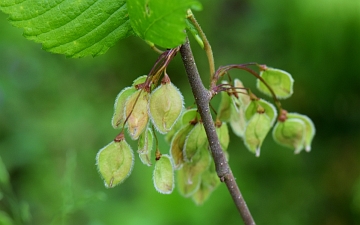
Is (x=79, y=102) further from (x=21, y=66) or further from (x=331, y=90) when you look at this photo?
(x=331, y=90)

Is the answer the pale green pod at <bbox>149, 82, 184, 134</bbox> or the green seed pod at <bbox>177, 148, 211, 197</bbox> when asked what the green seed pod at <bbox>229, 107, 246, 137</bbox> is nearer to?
the green seed pod at <bbox>177, 148, 211, 197</bbox>

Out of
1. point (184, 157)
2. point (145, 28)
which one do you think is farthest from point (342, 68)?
point (145, 28)

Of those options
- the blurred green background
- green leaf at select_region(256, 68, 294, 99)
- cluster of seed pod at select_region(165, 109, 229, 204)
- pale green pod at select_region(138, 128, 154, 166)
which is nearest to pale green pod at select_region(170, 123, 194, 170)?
cluster of seed pod at select_region(165, 109, 229, 204)

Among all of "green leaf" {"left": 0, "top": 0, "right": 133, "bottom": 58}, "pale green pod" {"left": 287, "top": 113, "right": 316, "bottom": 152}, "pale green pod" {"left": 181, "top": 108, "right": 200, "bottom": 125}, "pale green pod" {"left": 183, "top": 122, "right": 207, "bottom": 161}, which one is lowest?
"pale green pod" {"left": 287, "top": 113, "right": 316, "bottom": 152}

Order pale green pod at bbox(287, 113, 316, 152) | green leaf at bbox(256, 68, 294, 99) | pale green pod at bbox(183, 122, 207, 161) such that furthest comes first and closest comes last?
pale green pod at bbox(287, 113, 316, 152) → green leaf at bbox(256, 68, 294, 99) → pale green pod at bbox(183, 122, 207, 161)

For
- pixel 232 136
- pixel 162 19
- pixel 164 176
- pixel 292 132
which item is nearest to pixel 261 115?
pixel 292 132

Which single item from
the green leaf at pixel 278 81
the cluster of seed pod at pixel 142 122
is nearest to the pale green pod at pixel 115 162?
the cluster of seed pod at pixel 142 122
